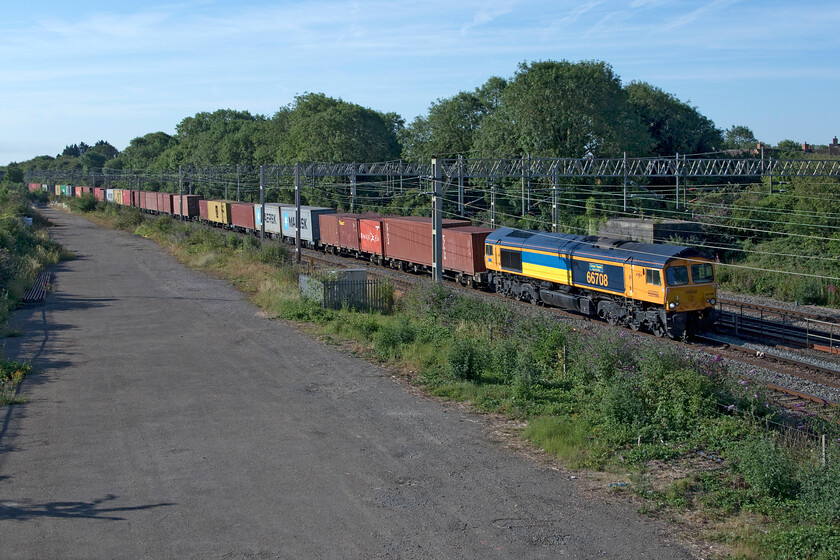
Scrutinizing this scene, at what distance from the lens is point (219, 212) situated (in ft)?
200

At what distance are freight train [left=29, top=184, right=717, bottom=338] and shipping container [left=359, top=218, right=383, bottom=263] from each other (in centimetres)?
6

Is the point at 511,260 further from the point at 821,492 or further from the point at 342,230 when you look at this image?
the point at 821,492

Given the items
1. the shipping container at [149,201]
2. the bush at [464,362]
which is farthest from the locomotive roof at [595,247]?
the shipping container at [149,201]

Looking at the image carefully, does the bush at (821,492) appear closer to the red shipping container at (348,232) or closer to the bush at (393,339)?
the bush at (393,339)

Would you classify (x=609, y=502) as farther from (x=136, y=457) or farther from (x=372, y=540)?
(x=136, y=457)

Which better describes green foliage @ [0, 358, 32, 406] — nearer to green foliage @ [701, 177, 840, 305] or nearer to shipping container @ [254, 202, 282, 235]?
green foliage @ [701, 177, 840, 305]

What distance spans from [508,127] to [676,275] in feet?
105

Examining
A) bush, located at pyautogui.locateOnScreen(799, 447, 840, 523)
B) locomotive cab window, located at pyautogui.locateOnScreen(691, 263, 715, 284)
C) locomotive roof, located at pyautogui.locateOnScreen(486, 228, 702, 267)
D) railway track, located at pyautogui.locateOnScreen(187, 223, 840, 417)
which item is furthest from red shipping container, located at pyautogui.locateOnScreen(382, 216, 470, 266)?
bush, located at pyautogui.locateOnScreen(799, 447, 840, 523)

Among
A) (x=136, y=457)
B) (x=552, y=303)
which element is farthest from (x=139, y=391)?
(x=552, y=303)

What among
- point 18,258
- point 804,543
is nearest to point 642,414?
point 804,543

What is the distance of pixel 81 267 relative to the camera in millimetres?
38719

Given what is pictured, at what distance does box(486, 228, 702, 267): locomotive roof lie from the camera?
822 inches

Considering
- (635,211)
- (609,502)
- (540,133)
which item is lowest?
(609,502)

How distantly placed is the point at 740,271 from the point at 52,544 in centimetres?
3111
